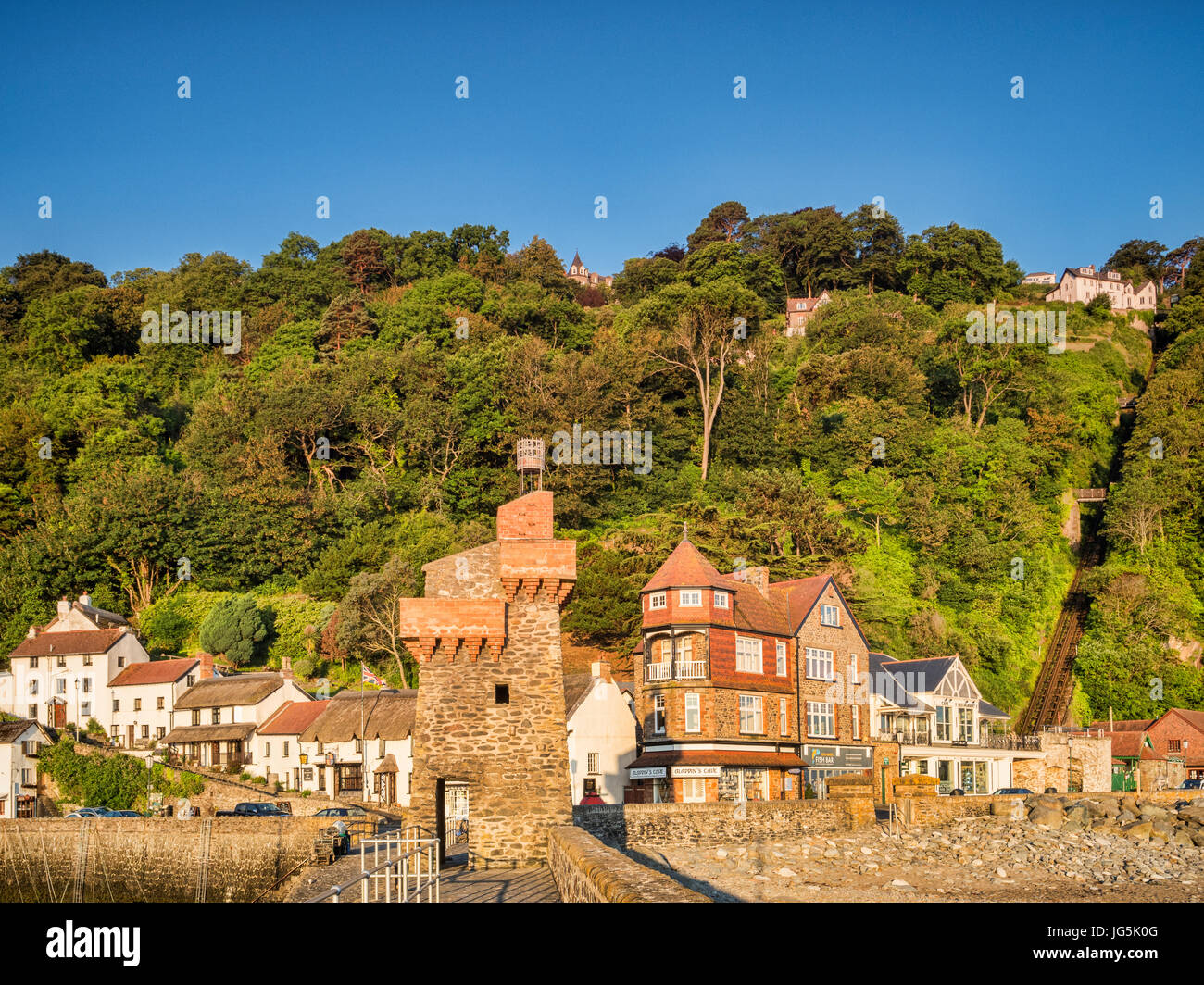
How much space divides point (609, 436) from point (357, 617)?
2088cm

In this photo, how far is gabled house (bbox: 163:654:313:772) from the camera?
5622 centimetres

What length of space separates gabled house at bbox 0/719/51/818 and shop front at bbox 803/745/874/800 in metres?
36.1

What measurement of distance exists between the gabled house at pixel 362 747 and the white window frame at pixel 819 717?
17.6 metres

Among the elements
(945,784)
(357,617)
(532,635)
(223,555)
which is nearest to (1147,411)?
(945,784)

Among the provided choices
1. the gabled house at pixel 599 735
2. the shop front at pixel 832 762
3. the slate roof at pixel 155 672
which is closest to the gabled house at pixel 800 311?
the shop front at pixel 832 762

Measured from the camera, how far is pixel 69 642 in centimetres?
6134

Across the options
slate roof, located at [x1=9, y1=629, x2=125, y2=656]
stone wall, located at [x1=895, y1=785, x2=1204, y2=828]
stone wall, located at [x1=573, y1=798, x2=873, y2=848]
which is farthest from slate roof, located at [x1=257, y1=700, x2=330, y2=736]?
stone wall, located at [x1=895, y1=785, x2=1204, y2=828]

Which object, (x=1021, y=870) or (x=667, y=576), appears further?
(x=667, y=576)

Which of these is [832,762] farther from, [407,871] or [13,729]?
[13,729]

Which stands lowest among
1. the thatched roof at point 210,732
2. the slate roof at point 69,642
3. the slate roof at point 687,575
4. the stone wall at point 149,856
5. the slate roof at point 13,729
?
the stone wall at point 149,856

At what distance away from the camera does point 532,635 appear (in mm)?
23734

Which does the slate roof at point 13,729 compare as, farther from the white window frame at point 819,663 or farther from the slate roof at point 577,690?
the white window frame at point 819,663

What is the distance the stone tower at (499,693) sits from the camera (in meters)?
23.1
